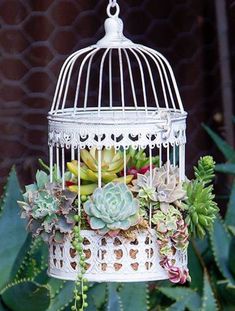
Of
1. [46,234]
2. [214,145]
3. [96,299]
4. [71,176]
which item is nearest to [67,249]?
[46,234]

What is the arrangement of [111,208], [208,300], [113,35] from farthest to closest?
[208,300], [113,35], [111,208]

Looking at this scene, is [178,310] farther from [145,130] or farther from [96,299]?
[145,130]

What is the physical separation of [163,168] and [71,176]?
15cm

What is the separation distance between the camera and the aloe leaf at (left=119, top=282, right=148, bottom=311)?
228 centimetres

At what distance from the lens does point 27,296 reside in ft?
6.73

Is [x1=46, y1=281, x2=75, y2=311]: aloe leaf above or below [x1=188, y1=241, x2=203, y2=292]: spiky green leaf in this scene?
above

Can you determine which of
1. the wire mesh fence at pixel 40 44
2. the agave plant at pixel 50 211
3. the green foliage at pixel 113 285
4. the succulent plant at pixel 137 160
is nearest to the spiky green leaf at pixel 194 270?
the green foliage at pixel 113 285

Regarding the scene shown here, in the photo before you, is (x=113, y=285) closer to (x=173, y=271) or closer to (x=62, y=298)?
(x=62, y=298)

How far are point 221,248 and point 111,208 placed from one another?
105cm

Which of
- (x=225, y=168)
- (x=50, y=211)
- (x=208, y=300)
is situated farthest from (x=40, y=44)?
(x=50, y=211)

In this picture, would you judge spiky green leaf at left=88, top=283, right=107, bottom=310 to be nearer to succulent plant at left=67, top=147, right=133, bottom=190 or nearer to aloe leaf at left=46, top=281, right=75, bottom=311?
aloe leaf at left=46, top=281, right=75, bottom=311

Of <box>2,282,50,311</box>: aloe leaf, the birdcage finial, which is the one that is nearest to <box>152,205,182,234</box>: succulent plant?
the birdcage finial

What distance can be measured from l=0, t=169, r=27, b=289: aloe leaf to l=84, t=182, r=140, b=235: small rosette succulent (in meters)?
0.72

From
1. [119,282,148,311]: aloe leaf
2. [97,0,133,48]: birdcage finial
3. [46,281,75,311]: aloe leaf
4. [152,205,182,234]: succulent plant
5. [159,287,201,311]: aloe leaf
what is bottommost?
[159,287,201,311]: aloe leaf
